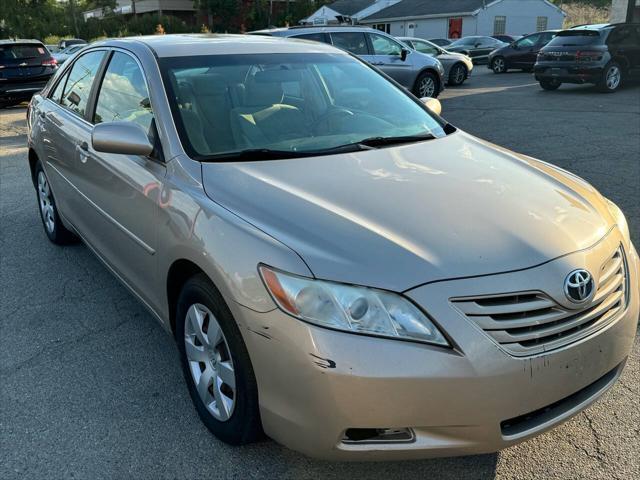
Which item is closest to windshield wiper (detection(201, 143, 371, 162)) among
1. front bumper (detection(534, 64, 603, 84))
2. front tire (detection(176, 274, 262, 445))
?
front tire (detection(176, 274, 262, 445))

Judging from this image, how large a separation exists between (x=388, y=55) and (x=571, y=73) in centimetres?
493

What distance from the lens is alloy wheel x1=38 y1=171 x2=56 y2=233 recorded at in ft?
16.0

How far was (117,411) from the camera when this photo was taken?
9.23 feet

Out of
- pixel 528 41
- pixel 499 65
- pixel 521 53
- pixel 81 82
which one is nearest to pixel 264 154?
pixel 81 82

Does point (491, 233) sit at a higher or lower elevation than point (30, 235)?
higher

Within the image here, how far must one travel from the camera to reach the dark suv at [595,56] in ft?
45.8

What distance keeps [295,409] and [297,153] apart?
137 centimetres

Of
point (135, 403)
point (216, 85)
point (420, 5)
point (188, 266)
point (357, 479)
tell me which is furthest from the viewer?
point (420, 5)

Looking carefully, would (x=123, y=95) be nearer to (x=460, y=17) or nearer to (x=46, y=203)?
(x=46, y=203)

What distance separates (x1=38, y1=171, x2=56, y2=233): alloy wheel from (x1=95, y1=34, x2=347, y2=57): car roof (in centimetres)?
153

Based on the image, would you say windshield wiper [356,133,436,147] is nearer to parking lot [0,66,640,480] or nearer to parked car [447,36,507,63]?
parking lot [0,66,640,480]

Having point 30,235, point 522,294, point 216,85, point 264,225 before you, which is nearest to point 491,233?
point 522,294

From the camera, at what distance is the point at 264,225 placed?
Answer: 7.24ft

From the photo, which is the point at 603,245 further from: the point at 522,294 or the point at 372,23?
the point at 372,23
